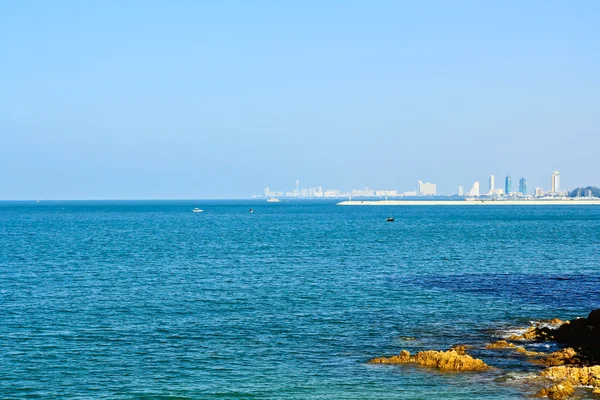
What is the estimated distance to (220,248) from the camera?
98188mm

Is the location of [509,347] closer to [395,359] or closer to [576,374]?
[576,374]

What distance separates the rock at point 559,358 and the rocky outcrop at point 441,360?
307 cm

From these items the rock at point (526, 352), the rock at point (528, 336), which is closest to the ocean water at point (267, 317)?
the rock at point (526, 352)

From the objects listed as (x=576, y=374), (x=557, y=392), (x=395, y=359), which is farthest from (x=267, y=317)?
(x=557, y=392)

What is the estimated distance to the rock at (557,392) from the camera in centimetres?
2710

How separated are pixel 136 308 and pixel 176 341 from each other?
36.3ft

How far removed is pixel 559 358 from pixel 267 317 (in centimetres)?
1836

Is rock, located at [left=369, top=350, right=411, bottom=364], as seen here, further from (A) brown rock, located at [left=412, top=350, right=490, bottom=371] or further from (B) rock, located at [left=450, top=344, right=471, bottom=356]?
(B) rock, located at [left=450, top=344, right=471, bottom=356]

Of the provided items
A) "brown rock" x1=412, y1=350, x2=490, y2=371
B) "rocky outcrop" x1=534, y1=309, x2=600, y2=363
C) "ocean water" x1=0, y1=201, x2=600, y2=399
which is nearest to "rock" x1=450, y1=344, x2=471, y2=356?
"ocean water" x1=0, y1=201, x2=600, y2=399

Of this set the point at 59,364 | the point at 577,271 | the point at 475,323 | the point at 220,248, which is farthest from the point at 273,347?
the point at 220,248

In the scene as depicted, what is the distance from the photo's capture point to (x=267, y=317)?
44031 millimetres

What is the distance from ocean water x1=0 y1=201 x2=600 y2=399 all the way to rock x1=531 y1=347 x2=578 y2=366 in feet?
4.23

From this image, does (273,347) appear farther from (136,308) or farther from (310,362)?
(136,308)

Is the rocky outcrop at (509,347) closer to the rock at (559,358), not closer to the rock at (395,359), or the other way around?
the rock at (559,358)
